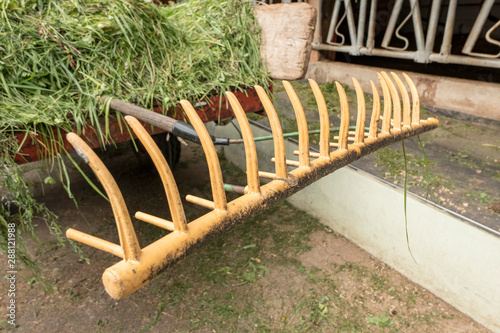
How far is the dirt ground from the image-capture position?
1.73 meters

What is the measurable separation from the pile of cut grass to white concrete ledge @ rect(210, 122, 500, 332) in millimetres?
1006

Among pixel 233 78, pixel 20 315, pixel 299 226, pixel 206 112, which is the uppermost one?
pixel 233 78

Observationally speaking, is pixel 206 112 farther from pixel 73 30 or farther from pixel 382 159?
pixel 382 159

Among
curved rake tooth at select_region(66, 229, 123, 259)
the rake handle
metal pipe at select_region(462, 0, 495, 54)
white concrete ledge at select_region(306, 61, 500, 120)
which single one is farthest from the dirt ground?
metal pipe at select_region(462, 0, 495, 54)

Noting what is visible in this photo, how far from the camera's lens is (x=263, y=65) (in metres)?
1.81

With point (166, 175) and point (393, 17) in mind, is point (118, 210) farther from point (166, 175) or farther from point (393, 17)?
point (393, 17)

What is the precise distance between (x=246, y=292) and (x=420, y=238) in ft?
3.47

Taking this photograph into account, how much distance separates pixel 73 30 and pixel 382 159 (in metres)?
1.96

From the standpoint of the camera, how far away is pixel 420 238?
187cm

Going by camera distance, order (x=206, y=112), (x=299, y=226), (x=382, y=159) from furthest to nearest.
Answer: (x=299, y=226) → (x=382, y=159) → (x=206, y=112)

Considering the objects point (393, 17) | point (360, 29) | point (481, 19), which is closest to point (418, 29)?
point (393, 17)

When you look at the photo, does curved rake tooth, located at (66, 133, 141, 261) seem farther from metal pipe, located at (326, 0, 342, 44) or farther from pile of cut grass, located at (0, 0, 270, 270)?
metal pipe, located at (326, 0, 342, 44)

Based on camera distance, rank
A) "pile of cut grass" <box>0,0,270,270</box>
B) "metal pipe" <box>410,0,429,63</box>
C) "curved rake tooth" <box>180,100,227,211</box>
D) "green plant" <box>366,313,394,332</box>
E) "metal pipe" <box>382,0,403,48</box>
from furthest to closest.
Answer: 1. "metal pipe" <box>382,0,403,48</box>
2. "metal pipe" <box>410,0,429,63</box>
3. "green plant" <box>366,313,394,332</box>
4. "pile of cut grass" <box>0,0,270,270</box>
5. "curved rake tooth" <box>180,100,227,211</box>

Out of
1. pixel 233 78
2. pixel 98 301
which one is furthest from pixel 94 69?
pixel 98 301
